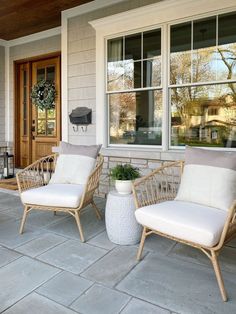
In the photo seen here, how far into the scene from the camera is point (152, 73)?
146 inches

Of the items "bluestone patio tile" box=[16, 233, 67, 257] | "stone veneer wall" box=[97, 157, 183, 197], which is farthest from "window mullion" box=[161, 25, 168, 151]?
"bluestone patio tile" box=[16, 233, 67, 257]

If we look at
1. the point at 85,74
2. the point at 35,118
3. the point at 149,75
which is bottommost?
the point at 35,118

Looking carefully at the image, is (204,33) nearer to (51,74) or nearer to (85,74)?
(85,74)

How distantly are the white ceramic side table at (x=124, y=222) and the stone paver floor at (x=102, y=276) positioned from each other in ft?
0.27

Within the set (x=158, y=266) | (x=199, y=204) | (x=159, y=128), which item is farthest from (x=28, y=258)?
(x=159, y=128)

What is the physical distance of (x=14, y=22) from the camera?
15.7ft

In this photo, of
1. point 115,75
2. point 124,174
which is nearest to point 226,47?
point 115,75

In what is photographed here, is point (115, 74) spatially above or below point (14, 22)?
below

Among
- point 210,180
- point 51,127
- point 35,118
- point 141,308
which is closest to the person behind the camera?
point 141,308

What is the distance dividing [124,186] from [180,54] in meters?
1.98

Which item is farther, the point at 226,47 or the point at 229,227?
the point at 226,47

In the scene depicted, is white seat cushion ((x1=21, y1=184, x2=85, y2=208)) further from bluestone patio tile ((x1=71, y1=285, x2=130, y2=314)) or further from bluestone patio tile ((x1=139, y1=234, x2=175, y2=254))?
bluestone patio tile ((x1=71, y1=285, x2=130, y2=314))

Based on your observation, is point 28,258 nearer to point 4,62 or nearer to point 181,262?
point 181,262

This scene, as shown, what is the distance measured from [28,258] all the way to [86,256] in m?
0.46
